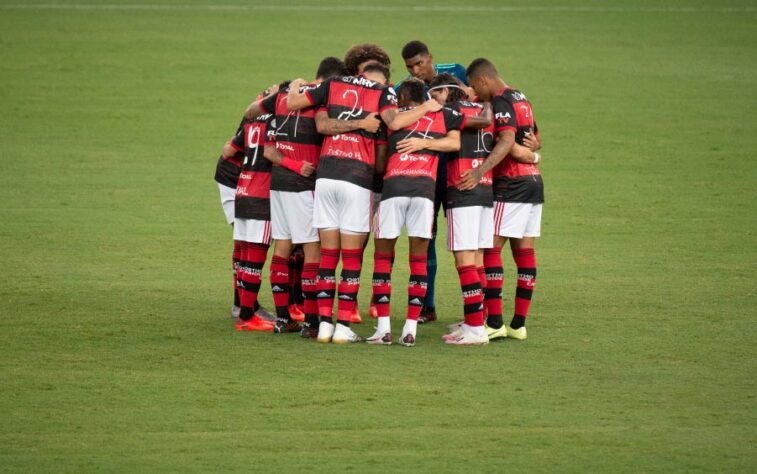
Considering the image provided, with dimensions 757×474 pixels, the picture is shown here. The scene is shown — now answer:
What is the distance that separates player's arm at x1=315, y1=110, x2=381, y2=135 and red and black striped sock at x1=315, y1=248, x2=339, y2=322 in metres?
0.89

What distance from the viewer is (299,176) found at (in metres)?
9.13

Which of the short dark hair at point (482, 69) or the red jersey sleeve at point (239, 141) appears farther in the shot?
the red jersey sleeve at point (239, 141)

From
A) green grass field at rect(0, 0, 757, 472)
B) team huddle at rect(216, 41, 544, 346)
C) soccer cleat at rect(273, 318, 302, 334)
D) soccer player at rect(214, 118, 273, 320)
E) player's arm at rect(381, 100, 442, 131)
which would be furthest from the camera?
soccer player at rect(214, 118, 273, 320)

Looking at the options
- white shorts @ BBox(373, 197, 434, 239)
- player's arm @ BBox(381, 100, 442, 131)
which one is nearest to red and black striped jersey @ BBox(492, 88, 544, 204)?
player's arm @ BBox(381, 100, 442, 131)

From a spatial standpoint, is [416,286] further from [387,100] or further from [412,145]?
[387,100]

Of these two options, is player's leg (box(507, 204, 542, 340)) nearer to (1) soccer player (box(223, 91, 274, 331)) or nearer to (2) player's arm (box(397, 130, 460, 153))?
(2) player's arm (box(397, 130, 460, 153))

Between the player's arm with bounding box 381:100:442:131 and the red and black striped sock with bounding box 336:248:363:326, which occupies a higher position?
the player's arm with bounding box 381:100:442:131

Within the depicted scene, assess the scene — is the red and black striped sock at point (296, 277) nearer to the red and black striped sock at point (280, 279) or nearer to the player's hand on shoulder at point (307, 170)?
the red and black striped sock at point (280, 279)

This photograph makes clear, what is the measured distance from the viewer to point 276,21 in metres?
26.3

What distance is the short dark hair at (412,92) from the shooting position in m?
8.95

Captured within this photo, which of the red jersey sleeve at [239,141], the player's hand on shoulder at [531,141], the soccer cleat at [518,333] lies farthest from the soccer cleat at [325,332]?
the player's hand on shoulder at [531,141]

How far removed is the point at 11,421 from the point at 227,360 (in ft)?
6.06

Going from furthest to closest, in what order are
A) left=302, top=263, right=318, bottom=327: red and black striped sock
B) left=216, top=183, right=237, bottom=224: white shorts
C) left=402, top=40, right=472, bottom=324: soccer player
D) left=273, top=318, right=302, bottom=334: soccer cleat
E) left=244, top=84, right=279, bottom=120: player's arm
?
left=216, top=183, right=237, bottom=224: white shorts < left=402, top=40, right=472, bottom=324: soccer player < left=273, top=318, right=302, bottom=334: soccer cleat < left=244, top=84, right=279, bottom=120: player's arm < left=302, top=263, right=318, bottom=327: red and black striped sock

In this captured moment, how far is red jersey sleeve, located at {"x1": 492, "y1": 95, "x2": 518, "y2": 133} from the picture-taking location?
Result: 9016 mm
